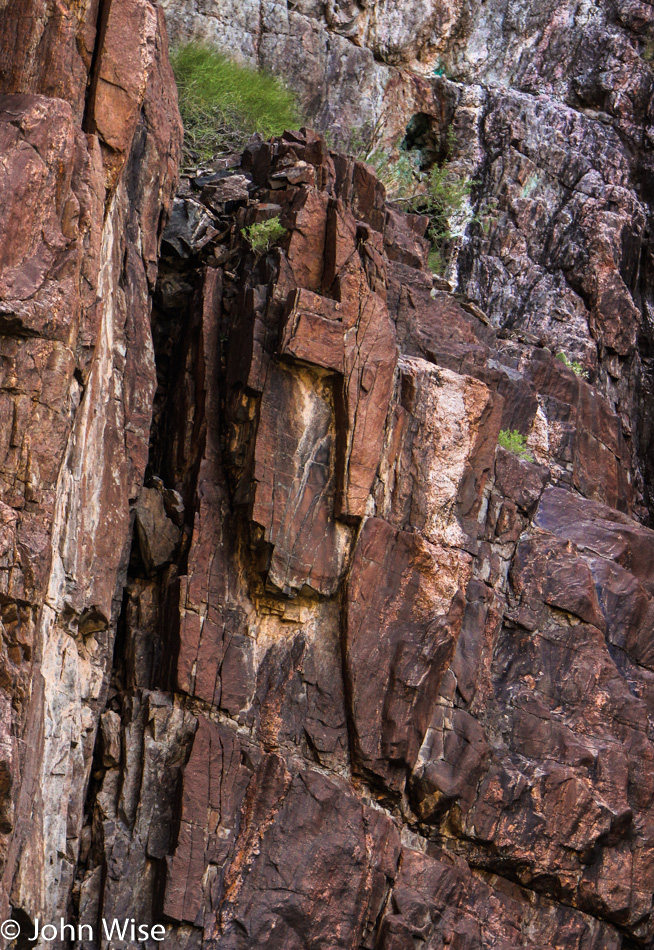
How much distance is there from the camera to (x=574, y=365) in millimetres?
18719

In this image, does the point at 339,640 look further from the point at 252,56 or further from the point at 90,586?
the point at 252,56

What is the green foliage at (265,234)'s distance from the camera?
14336mm

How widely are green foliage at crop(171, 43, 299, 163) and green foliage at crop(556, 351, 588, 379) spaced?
18.9 ft

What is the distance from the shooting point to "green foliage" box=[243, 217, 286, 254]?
14336mm

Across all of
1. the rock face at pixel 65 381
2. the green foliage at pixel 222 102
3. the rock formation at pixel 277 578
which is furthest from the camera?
the green foliage at pixel 222 102

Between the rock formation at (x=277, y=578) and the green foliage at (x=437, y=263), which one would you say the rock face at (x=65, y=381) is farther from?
the green foliage at (x=437, y=263)

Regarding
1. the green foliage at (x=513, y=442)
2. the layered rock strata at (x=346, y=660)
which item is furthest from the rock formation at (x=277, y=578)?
the green foliage at (x=513, y=442)

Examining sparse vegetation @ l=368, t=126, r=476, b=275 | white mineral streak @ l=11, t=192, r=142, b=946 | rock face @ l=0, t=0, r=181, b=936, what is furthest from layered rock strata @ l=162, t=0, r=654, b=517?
white mineral streak @ l=11, t=192, r=142, b=946

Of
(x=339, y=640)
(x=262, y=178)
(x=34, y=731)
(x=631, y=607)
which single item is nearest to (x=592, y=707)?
(x=631, y=607)

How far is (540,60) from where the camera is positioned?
22.4 metres

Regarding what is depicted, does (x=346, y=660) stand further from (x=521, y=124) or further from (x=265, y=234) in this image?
(x=521, y=124)

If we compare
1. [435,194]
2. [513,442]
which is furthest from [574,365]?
[435,194]

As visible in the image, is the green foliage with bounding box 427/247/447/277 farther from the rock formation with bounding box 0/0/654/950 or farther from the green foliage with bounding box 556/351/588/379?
the rock formation with bounding box 0/0/654/950

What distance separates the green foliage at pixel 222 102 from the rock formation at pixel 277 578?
195cm
